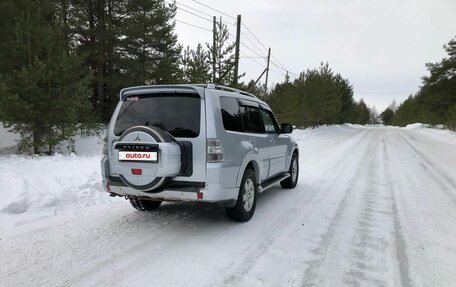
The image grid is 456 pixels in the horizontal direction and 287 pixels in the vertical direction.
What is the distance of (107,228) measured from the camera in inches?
192

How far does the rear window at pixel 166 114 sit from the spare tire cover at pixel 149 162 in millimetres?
197

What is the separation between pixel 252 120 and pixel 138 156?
229cm

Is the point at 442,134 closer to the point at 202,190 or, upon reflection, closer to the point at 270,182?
the point at 270,182

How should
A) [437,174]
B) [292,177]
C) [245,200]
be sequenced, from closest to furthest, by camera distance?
[245,200], [292,177], [437,174]

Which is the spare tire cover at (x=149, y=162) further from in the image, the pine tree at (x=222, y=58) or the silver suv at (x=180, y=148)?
the pine tree at (x=222, y=58)

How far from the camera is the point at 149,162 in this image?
4453 mm

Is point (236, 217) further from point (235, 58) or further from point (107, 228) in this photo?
point (235, 58)

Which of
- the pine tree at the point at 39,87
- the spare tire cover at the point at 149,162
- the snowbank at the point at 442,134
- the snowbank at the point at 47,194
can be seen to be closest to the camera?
the spare tire cover at the point at 149,162

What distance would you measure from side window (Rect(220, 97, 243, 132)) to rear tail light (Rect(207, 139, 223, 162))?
14.3 inches

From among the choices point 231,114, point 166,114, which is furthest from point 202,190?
point 231,114

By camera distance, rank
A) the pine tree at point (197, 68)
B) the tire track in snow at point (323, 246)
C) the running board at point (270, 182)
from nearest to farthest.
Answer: the tire track in snow at point (323, 246), the running board at point (270, 182), the pine tree at point (197, 68)

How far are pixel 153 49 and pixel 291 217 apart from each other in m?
20.9

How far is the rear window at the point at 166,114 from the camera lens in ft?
15.1

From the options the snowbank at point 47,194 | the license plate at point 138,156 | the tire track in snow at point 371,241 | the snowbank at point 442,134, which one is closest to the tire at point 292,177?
the tire track in snow at point 371,241
